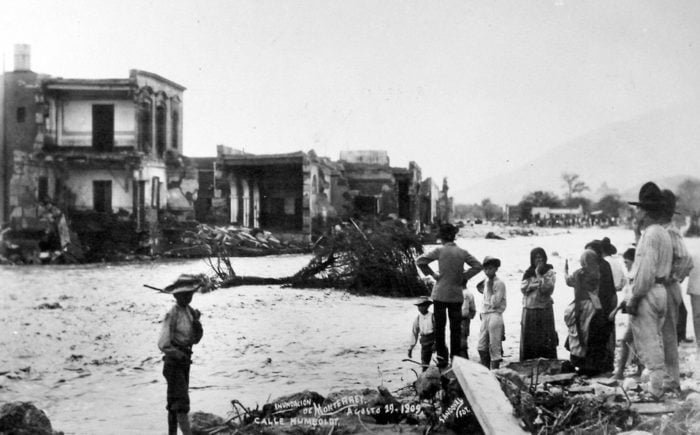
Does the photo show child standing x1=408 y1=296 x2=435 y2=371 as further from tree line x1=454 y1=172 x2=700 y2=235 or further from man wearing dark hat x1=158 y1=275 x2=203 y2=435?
tree line x1=454 y1=172 x2=700 y2=235

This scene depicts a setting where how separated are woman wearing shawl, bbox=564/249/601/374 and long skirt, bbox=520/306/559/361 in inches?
10.1

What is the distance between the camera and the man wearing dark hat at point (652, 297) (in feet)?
13.9

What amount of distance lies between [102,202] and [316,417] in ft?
41.4

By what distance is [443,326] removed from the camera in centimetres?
537

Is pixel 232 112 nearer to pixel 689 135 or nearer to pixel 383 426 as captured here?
pixel 383 426

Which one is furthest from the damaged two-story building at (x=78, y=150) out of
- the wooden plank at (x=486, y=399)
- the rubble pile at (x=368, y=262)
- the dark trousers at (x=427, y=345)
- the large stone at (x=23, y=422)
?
the wooden plank at (x=486, y=399)

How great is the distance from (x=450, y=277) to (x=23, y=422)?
3.61 meters

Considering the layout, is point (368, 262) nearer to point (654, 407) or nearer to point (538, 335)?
point (538, 335)

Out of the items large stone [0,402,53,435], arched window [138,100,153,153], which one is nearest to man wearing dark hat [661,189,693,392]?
large stone [0,402,53,435]

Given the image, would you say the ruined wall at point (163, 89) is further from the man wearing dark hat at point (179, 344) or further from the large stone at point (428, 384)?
the large stone at point (428, 384)

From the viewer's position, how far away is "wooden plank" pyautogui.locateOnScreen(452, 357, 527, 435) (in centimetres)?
371

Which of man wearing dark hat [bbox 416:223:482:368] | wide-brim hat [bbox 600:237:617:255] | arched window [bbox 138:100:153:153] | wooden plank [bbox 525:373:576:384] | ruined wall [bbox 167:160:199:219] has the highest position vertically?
arched window [bbox 138:100:153:153]

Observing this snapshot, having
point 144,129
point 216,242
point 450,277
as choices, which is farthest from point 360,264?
point 144,129

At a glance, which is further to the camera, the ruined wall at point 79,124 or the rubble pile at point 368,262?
the ruined wall at point 79,124
